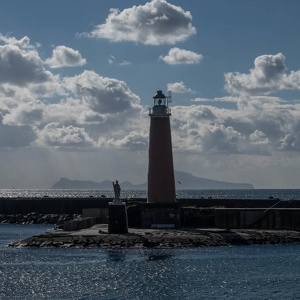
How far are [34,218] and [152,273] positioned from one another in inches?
1930

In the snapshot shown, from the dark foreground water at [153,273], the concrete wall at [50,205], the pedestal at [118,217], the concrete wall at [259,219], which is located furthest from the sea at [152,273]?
the concrete wall at [50,205]

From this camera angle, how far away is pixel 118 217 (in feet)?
167

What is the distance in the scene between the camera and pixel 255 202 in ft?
272

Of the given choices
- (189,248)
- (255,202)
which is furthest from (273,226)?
(255,202)

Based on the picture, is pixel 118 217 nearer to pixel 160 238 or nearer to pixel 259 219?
pixel 160 238

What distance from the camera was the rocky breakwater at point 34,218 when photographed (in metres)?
82.9

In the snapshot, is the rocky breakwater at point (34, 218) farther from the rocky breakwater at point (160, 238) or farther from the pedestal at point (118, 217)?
the pedestal at point (118, 217)

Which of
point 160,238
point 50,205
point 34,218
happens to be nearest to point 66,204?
point 50,205

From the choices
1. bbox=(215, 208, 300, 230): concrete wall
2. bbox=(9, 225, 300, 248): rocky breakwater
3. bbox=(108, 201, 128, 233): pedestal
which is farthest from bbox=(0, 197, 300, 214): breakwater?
bbox=(108, 201, 128, 233): pedestal

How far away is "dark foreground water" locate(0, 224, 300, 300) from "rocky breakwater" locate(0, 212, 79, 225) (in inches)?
1306

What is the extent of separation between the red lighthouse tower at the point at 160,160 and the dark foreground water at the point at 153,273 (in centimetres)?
890

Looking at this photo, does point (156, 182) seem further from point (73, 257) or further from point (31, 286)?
point (31, 286)

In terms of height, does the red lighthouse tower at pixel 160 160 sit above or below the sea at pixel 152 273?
above

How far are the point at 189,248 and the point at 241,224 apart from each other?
35.3 feet
